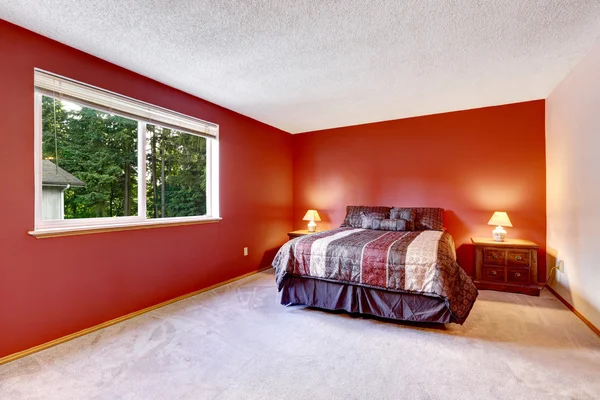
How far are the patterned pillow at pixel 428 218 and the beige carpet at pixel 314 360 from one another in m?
1.32

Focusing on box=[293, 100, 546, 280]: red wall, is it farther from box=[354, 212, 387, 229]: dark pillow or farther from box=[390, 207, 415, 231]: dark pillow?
box=[354, 212, 387, 229]: dark pillow

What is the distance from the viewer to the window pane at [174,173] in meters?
3.09

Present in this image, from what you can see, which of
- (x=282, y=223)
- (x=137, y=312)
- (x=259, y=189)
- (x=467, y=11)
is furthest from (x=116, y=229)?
(x=467, y=11)

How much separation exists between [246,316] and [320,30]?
2470 millimetres

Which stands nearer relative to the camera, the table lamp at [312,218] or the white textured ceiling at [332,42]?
the white textured ceiling at [332,42]

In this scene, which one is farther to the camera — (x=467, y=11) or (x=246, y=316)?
(x=246, y=316)

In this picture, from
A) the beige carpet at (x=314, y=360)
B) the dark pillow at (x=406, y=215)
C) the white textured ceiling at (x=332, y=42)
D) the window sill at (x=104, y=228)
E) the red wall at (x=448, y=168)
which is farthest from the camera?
the dark pillow at (x=406, y=215)

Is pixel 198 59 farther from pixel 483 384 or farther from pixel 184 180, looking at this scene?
pixel 483 384

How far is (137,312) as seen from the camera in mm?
2771

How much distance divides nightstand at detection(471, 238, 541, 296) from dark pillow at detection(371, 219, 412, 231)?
0.81 meters

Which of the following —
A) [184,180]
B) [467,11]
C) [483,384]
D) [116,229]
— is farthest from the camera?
[184,180]

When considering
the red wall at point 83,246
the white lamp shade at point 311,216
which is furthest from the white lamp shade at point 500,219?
the red wall at point 83,246

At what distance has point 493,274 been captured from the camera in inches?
136

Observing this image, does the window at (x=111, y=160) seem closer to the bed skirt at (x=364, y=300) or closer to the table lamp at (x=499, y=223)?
the bed skirt at (x=364, y=300)
